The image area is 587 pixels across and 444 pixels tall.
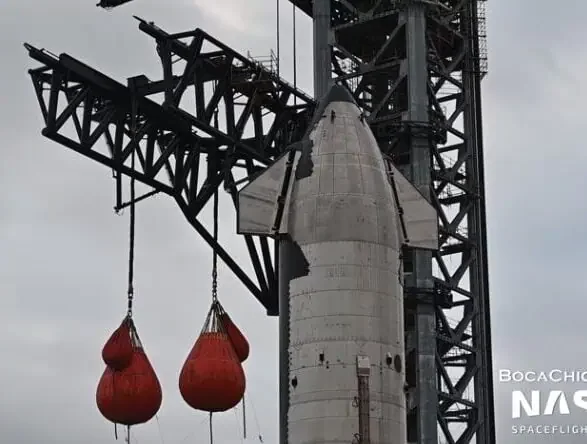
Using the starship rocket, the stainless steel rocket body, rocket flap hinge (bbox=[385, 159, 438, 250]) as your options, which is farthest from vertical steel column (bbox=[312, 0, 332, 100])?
the stainless steel rocket body

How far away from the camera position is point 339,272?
141ft

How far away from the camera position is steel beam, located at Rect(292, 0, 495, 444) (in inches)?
2623

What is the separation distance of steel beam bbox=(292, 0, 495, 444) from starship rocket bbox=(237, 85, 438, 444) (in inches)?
851

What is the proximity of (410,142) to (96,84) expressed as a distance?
23353 mm

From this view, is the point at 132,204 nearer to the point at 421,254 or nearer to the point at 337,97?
the point at 337,97

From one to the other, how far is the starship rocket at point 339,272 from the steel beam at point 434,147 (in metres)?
21.6

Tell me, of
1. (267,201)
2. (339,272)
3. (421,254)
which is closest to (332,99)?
(267,201)

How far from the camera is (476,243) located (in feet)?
232

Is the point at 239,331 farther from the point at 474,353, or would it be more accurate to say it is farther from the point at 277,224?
the point at 474,353

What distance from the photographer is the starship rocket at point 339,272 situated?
41.8 m

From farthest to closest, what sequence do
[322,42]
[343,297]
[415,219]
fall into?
[322,42], [415,219], [343,297]

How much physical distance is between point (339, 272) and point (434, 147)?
2672cm

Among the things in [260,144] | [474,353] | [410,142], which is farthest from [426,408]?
[260,144]

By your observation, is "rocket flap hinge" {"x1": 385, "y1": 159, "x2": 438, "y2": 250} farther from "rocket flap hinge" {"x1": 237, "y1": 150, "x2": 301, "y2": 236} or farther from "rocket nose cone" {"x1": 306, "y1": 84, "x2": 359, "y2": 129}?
"rocket flap hinge" {"x1": 237, "y1": 150, "x2": 301, "y2": 236}
